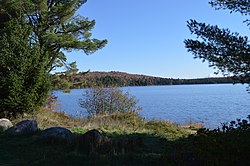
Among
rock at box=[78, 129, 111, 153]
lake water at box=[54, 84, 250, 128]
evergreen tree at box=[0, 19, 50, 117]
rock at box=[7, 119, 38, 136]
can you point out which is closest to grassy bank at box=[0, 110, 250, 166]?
rock at box=[78, 129, 111, 153]

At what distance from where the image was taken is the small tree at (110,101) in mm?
19172

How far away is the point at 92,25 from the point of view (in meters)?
20.9

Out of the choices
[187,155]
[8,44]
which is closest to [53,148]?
[187,155]

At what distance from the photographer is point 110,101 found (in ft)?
63.7

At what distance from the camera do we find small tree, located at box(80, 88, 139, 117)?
19.2m

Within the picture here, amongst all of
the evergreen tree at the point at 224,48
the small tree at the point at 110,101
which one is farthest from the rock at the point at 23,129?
the small tree at the point at 110,101

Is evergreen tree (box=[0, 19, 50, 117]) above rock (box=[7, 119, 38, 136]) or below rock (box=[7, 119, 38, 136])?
above

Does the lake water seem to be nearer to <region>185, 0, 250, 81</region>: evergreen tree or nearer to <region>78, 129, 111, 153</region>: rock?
<region>185, 0, 250, 81</region>: evergreen tree

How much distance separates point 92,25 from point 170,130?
11.3 m

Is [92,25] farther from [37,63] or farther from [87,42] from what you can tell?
[37,63]

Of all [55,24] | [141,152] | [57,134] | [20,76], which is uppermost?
[55,24]

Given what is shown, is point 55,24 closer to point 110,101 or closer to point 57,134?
point 110,101

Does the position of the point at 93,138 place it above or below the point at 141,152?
above

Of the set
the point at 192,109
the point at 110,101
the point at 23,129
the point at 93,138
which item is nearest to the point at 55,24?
the point at 110,101
